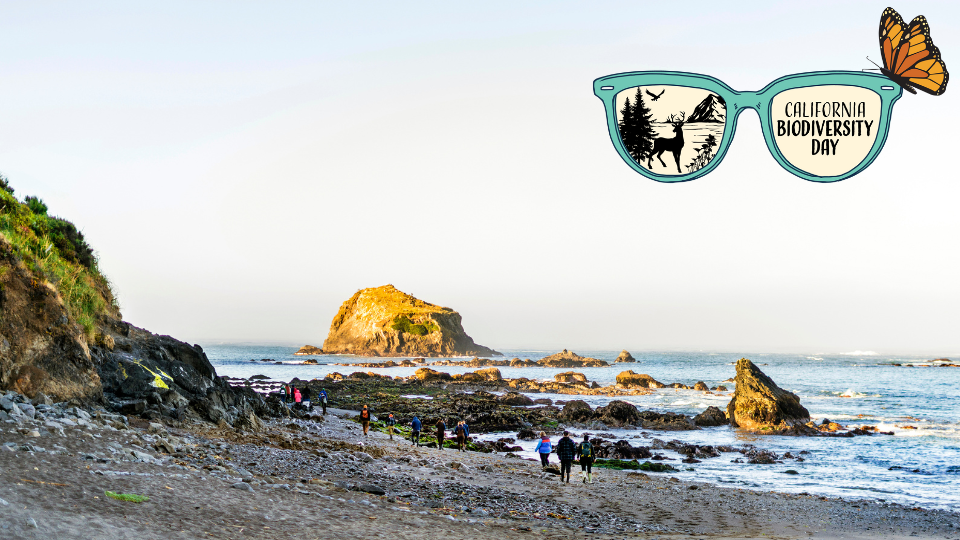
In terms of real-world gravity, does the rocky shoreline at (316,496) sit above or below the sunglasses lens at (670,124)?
below

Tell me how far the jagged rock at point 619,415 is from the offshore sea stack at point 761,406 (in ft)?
20.1

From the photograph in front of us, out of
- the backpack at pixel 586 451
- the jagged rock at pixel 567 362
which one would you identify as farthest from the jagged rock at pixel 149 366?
the jagged rock at pixel 567 362

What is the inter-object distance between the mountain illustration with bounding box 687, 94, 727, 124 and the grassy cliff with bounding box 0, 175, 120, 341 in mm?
14514

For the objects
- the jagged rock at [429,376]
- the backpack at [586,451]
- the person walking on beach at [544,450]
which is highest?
the backpack at [586,451]

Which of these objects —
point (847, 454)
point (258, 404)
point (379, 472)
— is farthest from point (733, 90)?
point (847, 454)

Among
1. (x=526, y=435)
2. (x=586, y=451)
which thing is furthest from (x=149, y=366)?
(x=526, y=435)

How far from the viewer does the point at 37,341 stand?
41.4 ft

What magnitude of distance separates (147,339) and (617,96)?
19.6 m

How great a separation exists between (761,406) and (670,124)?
107ft

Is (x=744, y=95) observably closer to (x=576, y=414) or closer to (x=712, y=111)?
(x=712, y=111)

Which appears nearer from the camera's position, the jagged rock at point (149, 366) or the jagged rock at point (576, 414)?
the jagged rock at point (149, 366)

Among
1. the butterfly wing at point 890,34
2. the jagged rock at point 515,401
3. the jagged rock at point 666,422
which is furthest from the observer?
the jagged rock at point 515,401

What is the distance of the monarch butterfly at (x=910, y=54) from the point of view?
5414mm

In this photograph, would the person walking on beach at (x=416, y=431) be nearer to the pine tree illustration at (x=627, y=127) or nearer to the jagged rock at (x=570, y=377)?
the pine tree illustration at (x=627, y=127)
